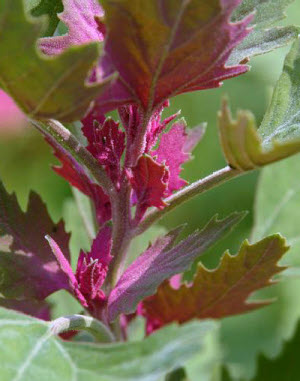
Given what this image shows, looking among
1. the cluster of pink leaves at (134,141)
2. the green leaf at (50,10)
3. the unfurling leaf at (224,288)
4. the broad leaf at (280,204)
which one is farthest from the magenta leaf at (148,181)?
the broad leaf at (280,204)

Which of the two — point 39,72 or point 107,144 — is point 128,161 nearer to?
point 107,144

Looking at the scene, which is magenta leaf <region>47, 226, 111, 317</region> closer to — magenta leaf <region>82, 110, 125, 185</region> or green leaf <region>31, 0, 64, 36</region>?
magenta leaf <region>82, 110, 125, 185</region>

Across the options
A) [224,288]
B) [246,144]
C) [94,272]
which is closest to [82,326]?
[94,272]

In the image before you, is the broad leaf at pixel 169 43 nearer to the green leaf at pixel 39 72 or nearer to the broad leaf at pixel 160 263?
the green leaf at pixel 39 72

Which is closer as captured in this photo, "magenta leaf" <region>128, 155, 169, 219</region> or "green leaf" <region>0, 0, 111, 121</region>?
"green leaf" <region>0, 0, 111, 121</region>

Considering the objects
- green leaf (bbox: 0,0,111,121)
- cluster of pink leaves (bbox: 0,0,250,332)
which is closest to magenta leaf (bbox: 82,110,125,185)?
cluster of pink leaves (bbox: 0,0,250,332)

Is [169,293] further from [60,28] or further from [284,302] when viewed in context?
[284,302]
